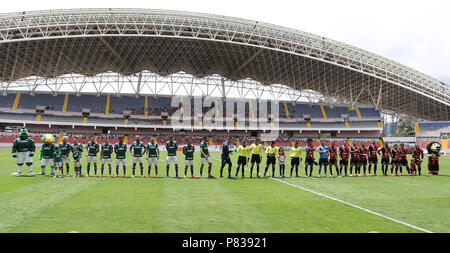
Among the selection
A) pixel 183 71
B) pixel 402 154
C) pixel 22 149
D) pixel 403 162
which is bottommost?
pixel 403 162

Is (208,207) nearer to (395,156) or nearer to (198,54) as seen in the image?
(395,156)

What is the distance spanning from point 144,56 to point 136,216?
43.1 meters

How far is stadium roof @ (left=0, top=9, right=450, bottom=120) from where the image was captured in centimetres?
3394

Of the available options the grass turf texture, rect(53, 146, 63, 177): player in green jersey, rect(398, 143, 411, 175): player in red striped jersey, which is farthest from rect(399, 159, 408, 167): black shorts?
rect(53, 146, 63, 177): player in green jersey

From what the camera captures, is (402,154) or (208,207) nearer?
(208,207)

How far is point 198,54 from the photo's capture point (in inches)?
1781

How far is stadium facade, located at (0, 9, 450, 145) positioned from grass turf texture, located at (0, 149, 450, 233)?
2812 cm

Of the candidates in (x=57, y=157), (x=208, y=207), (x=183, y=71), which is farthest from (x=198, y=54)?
(x=208, y=207)

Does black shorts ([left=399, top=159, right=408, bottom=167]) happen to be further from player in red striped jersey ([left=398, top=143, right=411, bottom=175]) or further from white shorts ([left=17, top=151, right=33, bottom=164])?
white shorts ([left=17, top=151, right=33, bottom=164])

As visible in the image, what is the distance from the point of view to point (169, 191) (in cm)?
991

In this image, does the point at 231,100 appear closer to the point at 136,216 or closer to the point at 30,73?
the point at 30,73

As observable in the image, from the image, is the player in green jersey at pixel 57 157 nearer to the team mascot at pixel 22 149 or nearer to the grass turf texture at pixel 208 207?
the team mascot at pixel 22 149

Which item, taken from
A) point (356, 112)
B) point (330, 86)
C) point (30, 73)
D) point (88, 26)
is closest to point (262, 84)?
point (330, 86)

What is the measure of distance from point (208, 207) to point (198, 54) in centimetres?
4025
